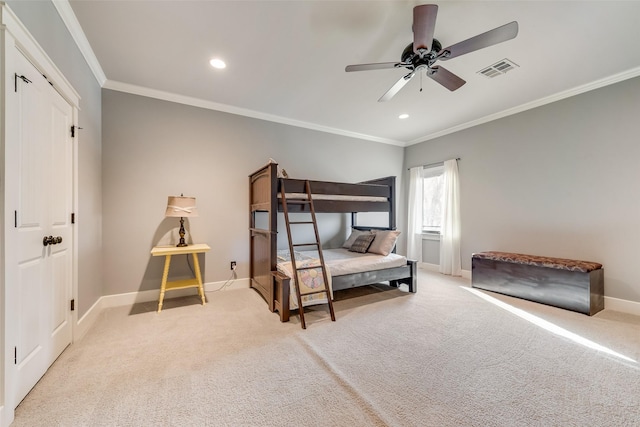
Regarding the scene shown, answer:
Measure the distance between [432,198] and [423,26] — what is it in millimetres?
3792

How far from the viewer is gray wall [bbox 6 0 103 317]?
1709mm

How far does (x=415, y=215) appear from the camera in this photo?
5.21 metres

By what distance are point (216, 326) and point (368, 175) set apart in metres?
3.89

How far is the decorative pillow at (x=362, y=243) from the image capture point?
387 cm

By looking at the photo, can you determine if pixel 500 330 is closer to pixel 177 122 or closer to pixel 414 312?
pixel 414 312

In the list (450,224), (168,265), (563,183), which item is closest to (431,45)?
(563,183)

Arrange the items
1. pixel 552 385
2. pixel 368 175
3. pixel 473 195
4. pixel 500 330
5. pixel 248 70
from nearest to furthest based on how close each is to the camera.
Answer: pixel 552 385 < pixel 500 330 < pixel 248 70 < pixel 473 195 < pixel 368 175

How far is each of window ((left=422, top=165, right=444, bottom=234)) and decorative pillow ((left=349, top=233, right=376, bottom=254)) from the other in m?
1.81

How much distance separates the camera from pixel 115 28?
2.17m

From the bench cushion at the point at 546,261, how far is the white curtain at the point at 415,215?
1.44 metres

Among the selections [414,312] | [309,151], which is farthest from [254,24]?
[414,312]

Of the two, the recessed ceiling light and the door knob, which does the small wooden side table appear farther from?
the recessed ceiling light

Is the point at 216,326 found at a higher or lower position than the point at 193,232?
lower

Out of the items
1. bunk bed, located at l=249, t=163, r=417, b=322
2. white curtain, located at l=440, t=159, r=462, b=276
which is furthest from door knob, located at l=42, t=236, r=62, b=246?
white curtain, located at l=440, t=159, r=462, b=276
